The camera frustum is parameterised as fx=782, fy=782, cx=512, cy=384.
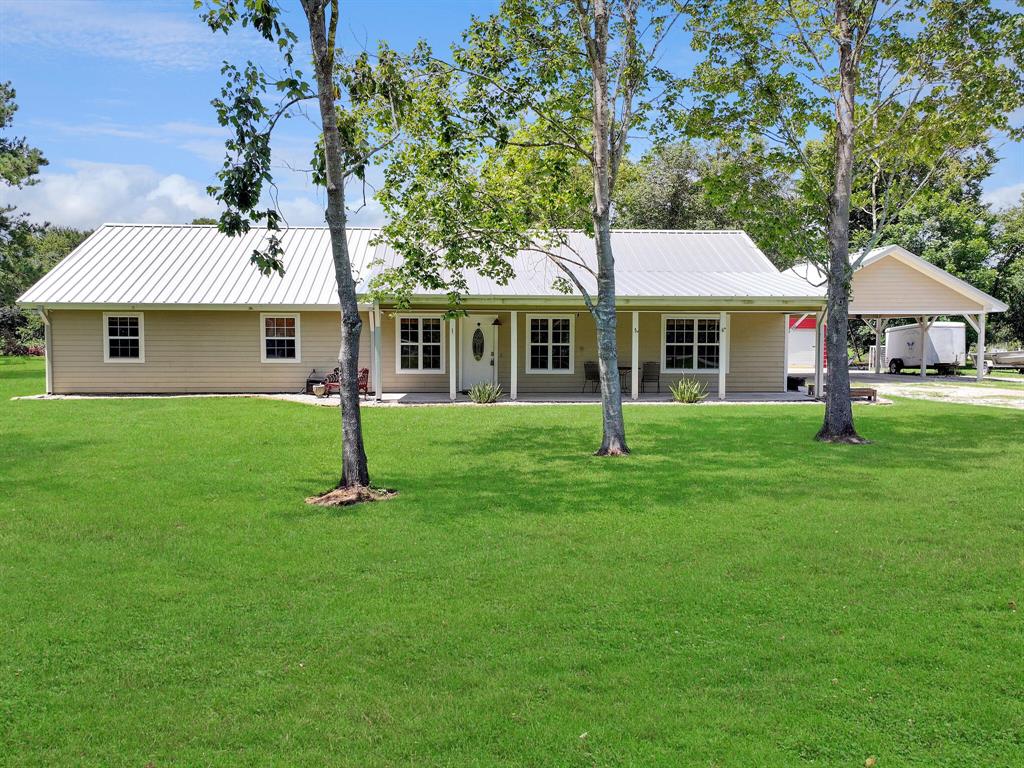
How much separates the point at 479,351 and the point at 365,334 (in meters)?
3.05

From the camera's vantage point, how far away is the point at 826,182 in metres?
13.4

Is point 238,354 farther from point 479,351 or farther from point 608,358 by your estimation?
point 608,358

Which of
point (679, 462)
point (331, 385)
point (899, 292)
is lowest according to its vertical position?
point (679, 462)

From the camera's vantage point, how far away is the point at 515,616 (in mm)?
4770

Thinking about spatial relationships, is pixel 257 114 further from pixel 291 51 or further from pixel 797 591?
pixel 797 591

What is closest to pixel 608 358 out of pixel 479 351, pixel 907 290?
pixel 479 351

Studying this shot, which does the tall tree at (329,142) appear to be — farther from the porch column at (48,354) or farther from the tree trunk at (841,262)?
the porch column at (48,354)

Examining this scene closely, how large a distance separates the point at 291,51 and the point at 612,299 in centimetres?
536

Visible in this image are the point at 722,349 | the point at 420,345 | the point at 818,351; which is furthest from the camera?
the point at 420,345

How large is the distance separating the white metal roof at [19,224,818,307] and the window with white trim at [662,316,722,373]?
1.16 metres

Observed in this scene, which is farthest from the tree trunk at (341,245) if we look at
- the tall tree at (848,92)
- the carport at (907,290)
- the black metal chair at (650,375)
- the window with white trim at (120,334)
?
the carport at (907,290)

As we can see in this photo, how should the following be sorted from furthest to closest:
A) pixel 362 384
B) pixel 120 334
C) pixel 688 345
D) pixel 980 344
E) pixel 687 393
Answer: pixel 980 344 < pixel 688 345 < pixel 120 334 < pixel 362 384 < pixel 687 393

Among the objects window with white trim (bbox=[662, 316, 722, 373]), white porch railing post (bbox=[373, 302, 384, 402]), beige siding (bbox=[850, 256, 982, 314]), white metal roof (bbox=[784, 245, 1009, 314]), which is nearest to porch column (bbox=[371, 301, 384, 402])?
white porch railing post (bbox=[373, 302, 384, 402])

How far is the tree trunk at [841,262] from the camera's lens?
12.1 meters
